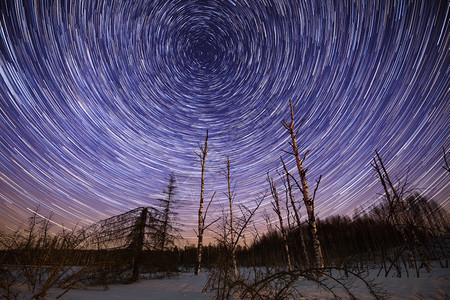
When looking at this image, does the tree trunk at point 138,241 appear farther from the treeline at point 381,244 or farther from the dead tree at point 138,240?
the treeline at point 381,244

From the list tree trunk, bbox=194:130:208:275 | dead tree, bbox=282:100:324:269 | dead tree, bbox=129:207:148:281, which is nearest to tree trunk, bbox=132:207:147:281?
dead tree, bbox=129:207:148:281

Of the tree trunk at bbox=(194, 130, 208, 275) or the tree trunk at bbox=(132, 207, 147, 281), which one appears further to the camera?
the tree trunk at bbox=(194, 130, 208, 275)

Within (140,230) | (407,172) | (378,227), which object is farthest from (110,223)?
(378,227)

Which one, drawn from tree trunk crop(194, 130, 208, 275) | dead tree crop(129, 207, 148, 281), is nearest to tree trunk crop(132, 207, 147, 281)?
dead tree crop(129, 207, 148, 281)

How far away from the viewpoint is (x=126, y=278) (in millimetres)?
7707

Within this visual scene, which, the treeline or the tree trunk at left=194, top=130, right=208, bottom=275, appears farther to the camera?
the tree trunk at left=194, top=130, right=208, bottom=275

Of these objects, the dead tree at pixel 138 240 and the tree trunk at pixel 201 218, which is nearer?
the dead tree at pixel 138 240

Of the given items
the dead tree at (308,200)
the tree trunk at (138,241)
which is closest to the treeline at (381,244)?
the dead tree at (308,200)

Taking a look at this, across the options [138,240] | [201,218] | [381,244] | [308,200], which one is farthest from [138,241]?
[381,244]

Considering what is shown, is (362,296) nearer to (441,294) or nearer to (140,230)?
(441,294)

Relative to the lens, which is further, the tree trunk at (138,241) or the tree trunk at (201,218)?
the tree trunk at (201,218)

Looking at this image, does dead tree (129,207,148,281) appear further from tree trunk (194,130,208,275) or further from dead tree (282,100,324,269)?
dead tree (282,100,324,269)

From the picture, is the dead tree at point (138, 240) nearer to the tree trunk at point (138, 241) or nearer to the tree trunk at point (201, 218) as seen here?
the tree trunk at point (138, 241)

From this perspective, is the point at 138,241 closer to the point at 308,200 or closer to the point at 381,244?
the point at 308,200
